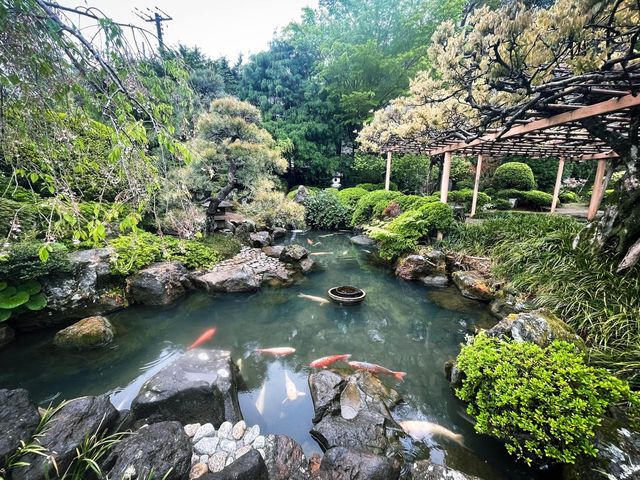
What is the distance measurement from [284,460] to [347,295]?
3.56 meters

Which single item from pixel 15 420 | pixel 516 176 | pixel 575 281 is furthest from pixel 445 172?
pixel 15 420

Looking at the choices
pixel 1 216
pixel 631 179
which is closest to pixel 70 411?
pixel 1 216

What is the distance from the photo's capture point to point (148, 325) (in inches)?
187

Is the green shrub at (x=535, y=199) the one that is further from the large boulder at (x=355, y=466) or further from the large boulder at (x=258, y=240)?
the large boulder at (x=355, y=466)

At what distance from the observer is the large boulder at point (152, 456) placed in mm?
1853

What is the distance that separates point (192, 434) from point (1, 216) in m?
5.11

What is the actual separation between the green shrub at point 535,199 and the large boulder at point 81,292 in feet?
50.9

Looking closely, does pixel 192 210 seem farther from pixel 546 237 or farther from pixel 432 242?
pixel 432 242

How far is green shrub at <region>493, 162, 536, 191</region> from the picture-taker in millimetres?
12818

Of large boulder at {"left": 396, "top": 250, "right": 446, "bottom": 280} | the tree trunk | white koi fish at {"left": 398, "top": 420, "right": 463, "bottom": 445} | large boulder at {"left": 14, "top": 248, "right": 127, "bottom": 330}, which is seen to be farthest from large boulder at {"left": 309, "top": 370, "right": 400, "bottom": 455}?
the tree trunk

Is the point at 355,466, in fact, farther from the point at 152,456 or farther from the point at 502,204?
the point at 502,204

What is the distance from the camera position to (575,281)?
166 inches

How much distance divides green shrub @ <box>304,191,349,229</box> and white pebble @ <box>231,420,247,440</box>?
10.5 meters

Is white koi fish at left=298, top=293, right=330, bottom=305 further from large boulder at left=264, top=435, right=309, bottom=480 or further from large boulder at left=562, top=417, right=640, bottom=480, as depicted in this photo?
large boulder at left=562, top=417, right=640, bottom=480
